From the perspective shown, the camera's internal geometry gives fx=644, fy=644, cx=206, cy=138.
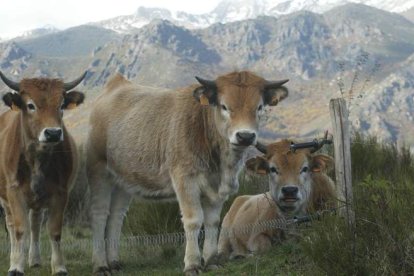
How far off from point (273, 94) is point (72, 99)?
287cm

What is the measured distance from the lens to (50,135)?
808cm

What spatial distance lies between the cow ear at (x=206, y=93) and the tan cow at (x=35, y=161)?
1.84 metres

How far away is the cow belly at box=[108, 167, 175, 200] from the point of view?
8812mm

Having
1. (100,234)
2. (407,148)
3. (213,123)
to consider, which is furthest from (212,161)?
(407,148)

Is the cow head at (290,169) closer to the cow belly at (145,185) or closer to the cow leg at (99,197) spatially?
the cow belly at (145,185)

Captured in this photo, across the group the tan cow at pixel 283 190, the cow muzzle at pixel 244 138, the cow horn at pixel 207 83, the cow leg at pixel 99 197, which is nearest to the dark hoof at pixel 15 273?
the cow leg at pixel 99 197

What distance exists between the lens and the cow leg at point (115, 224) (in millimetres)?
9812

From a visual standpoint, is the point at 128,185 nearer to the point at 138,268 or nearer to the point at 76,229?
the point at 138,268

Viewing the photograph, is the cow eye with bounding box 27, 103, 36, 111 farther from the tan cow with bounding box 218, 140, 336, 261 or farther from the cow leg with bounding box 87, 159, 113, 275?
the tan cow with bounding box 218, 140, 336, 261

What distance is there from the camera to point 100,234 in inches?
382

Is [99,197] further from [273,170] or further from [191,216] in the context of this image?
[273,170]

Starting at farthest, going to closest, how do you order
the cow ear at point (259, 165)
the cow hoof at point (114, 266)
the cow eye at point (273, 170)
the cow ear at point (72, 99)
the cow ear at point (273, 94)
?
the cow hoof at point (114, 266) < the cow ear at point (259, 165) < the cow eye at point (273, 170) < the cow ear at point (72, 99) < the cow ear at point (273, 94)

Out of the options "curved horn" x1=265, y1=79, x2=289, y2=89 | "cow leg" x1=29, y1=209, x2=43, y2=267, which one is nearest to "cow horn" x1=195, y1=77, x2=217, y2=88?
"curved horn" x1=265, y1=79, x2=289, y2=89

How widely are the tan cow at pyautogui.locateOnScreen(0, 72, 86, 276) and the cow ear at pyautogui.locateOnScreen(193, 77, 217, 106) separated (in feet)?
6.04
